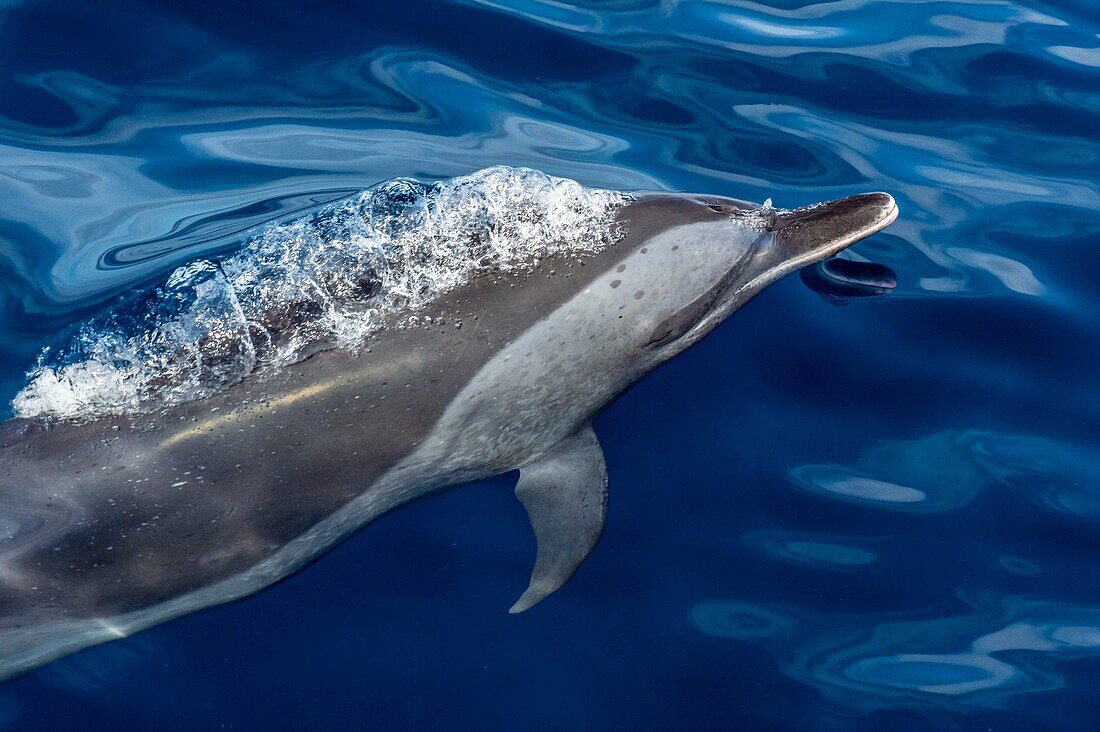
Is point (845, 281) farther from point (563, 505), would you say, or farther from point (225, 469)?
point (225, 469)

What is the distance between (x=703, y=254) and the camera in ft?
15.2

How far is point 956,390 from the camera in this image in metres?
5.62

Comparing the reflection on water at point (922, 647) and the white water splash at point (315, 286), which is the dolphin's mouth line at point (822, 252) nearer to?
the white water splash at point (315, 286)

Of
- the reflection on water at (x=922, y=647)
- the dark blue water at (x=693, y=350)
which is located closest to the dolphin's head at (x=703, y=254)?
the dark blue water at (x=693, y=350)

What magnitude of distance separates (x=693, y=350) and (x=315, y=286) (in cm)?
231

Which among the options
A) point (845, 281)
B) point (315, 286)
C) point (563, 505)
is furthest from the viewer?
point (845, 281)

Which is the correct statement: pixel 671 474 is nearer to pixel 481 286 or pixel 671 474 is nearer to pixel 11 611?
pixel 481 286

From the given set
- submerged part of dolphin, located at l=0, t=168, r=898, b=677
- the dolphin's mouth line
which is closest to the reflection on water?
submerged part of dolphin, located at l=0, t=168, r=898, b=677

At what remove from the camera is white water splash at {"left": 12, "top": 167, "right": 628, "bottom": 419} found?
13.3ft

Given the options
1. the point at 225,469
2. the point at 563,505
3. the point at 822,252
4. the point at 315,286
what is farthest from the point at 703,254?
the point at 225,469

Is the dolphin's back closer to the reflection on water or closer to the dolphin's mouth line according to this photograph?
the dolphin's mouth line

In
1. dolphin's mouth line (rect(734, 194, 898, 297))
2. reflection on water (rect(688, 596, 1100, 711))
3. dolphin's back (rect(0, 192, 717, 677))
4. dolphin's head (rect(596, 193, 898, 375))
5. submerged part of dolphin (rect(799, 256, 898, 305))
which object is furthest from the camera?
submerged part of dolphin (rect(799, 256, 898, 305))

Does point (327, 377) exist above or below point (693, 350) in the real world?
above

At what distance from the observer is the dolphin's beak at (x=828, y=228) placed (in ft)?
15.7
